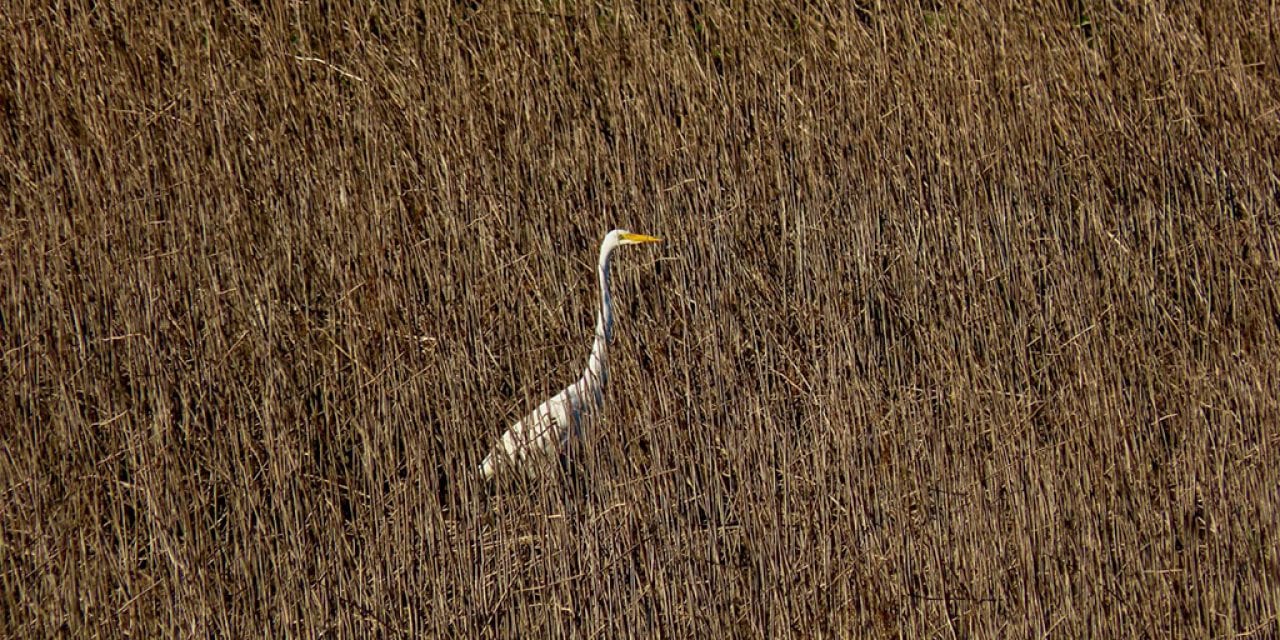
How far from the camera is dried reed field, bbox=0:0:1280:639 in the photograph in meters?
2.52

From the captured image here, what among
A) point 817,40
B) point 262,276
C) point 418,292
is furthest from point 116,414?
point 817,40

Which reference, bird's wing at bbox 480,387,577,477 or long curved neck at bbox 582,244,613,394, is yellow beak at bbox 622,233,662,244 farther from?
bird's wing at bbox 480,387,577,477

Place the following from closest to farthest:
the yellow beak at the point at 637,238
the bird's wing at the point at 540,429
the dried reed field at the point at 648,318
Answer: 1. the dried reed field at the point at 648,318
2. the bird's wing at the point at 540,429
3. the yellow beak at the point at 637,238

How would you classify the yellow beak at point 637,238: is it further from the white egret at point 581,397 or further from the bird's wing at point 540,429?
the bird's wing at point 540,429

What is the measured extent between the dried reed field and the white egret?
0.06 meters

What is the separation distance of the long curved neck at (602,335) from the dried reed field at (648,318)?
0.18 ft

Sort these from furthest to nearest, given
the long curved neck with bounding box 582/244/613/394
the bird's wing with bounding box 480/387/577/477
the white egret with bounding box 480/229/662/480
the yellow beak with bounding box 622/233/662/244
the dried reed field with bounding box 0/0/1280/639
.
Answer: the yellow beak with bounding box 622/233/662/244 < the long curved neck with bounding box 582/244/613/394 < the white egret with bounding box 480/229/662/480 < the bird's wing with bounding box 480/387/577/477 < the dried reed field with bounding box 0/0/1280/639

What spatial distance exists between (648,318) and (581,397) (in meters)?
0.27

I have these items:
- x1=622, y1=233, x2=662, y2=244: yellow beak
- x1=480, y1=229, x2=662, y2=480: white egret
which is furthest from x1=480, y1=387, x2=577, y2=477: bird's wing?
x1=622, y1=233, x2=662, y2=244: yellow beak

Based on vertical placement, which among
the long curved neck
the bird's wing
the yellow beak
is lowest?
the bird's wing

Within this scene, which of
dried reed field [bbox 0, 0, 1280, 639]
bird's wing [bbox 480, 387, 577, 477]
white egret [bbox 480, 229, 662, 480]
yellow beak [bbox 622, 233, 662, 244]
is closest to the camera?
dried reed field [bbox 0, 0, 1280, 639]

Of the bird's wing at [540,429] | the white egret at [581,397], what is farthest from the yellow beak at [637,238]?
the bird's wing at [540,429]

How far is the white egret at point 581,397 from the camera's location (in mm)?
2850

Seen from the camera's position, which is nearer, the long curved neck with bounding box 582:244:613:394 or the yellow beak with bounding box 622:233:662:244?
the long curved neck with bounding box 582:244:613:394
